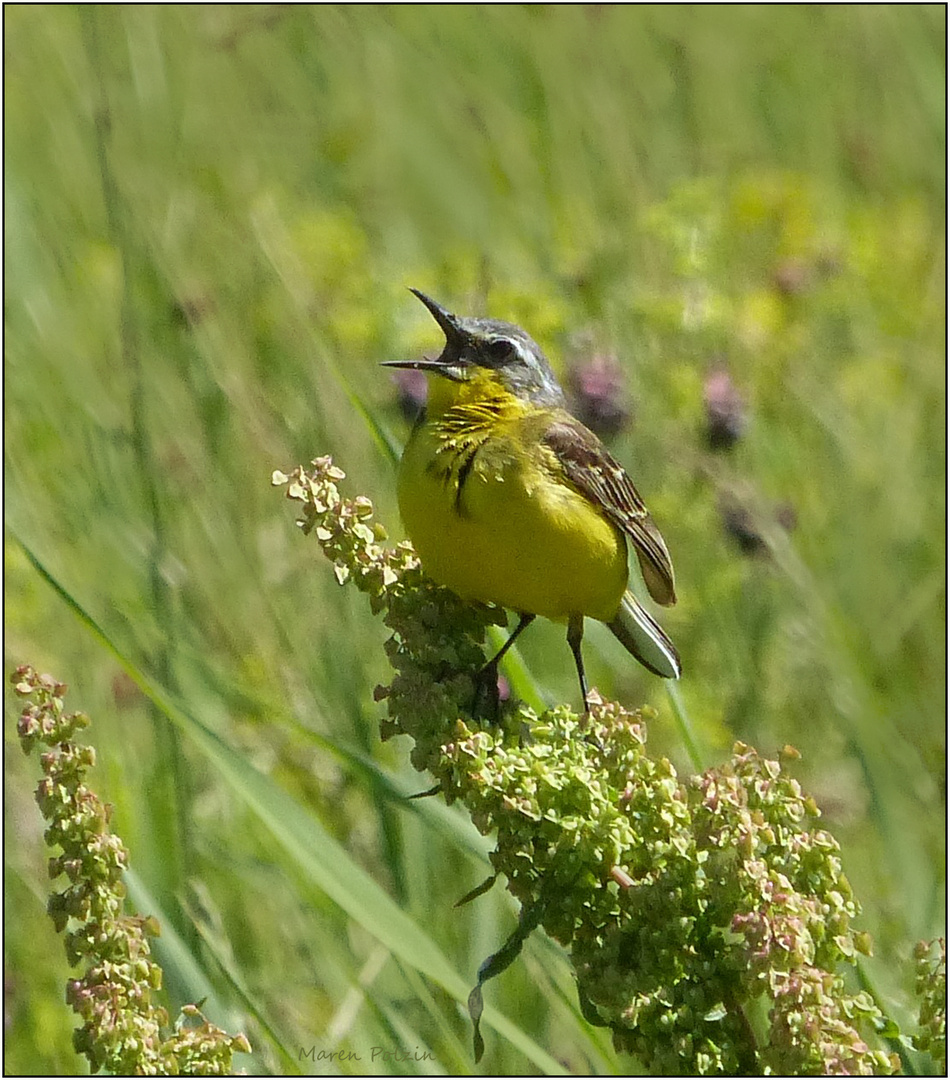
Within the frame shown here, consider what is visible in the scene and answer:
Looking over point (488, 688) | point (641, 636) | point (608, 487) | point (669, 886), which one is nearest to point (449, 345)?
point (608, 487)

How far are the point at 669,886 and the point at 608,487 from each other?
1.71 metres

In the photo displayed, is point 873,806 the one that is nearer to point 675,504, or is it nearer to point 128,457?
point 675,504

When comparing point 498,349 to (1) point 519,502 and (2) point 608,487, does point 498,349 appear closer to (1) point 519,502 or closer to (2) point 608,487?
(2) point 608,487

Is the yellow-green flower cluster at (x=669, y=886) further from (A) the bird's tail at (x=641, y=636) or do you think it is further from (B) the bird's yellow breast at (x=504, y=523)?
(A) the bird's tail at (x=641, y=636)

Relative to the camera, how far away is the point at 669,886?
2.49 m

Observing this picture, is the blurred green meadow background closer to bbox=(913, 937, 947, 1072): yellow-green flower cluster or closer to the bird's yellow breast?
the bird's yellow breast

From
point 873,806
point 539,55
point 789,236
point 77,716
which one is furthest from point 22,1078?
point 539,55

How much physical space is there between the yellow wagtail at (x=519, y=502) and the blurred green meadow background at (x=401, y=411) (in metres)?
0.25

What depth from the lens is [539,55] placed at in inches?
293

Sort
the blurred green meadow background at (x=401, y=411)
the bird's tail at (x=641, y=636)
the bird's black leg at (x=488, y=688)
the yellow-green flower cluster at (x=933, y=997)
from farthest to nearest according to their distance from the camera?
1. the bird's tail at (x=641, y=636)
2. the blurred green meadow background at (x=401, y=411)
3. the bird's black leg at (x=488, y=688)
4. the yellow-green flower cluster at (x=933, y=997)

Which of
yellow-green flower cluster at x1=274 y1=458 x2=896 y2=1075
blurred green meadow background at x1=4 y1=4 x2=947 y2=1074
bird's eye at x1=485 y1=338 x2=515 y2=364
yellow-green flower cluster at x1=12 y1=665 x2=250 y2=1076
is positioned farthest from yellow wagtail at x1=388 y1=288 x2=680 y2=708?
yellow-green flower cluster at x1=12 y1=665 x2=250 y2=1076

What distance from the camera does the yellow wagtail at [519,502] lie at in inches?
137

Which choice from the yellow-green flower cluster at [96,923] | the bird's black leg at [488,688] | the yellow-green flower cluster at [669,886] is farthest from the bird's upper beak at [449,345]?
the yellow-green flower cluster at [96,923]

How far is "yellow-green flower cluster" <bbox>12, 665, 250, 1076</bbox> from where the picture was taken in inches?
92.0
